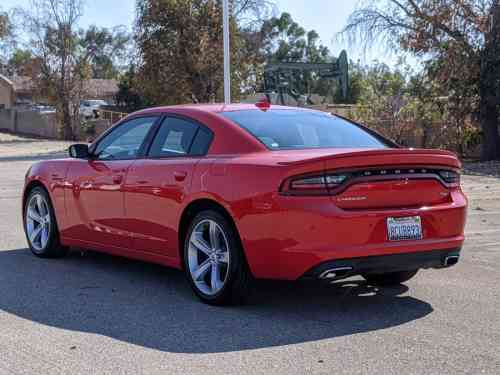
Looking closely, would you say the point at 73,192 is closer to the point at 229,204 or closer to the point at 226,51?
the point at 229,204

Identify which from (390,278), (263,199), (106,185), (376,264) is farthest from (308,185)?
(106,185)

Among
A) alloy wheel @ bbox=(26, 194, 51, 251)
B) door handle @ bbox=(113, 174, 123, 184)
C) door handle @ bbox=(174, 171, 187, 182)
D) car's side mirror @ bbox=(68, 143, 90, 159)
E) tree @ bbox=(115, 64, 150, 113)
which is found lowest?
alloy wheel @ bbox=(26, 194, 51, 251)

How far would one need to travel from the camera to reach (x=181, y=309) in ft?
21.4

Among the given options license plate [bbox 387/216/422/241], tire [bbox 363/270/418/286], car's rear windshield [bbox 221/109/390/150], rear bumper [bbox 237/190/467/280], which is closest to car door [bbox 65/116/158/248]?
car's rear windshield [bbox 221/109/390/150]

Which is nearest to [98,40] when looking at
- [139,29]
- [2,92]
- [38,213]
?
[2,92]

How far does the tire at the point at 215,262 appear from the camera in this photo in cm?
636

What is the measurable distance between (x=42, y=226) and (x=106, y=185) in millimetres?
1502

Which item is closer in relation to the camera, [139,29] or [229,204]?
[229,204]

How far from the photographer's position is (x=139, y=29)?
114ft

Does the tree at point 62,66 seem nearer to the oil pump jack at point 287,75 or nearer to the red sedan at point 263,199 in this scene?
the oil pump jack at point 287,75

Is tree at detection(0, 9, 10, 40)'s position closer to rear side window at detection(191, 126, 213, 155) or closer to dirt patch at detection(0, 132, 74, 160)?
dirt patch at detection(0, 132, 74, 160)

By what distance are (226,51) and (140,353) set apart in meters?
18.6

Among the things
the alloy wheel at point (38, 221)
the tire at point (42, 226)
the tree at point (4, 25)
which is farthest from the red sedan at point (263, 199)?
the tree at point (4, 25)

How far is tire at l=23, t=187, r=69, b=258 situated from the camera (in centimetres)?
873
